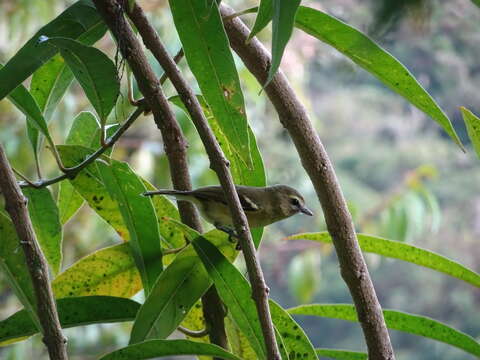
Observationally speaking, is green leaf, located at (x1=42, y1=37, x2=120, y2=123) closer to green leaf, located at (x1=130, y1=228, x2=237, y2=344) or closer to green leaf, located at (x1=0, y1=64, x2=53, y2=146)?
green leaf, located at (x1=0, y1=64, x2=53, y2=146)

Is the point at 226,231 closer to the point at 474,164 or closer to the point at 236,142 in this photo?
the point at 236,142

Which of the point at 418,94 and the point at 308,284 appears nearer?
the point at 418,94

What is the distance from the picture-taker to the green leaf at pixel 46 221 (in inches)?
49.8

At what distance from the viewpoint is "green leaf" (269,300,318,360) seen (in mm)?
1113

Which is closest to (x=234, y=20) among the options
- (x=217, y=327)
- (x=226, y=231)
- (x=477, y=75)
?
(x=226, y=231)

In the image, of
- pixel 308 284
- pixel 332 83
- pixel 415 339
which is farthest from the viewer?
pixel 332 83

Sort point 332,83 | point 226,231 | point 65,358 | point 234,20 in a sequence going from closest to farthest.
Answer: point 65,358 < point 234,20 < point 226,231 < point 332,83

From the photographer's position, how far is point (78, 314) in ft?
3.76

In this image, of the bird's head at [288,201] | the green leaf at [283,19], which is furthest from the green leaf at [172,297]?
the bird's head at [288,201]

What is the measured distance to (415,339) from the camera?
41.8 ft

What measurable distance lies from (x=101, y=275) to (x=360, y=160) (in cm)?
1289

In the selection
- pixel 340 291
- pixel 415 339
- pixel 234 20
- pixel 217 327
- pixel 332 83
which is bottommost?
pixel 217 327

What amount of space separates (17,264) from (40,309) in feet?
0.77

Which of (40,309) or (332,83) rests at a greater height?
(332,83)
